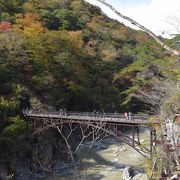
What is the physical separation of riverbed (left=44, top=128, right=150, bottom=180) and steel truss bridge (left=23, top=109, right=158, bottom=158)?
4.04 feet

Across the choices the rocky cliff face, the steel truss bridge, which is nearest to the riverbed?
the rocky cliff face

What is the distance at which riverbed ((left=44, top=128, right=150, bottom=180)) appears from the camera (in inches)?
999

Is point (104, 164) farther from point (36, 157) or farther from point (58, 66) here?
point (58, 66)

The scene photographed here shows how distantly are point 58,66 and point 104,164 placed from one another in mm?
13001

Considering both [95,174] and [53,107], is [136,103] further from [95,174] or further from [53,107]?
[95,174]

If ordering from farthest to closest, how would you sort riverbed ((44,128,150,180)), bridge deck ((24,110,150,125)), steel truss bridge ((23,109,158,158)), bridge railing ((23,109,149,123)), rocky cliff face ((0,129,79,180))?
rocky cliff face ((0,129,79,180)) < riverbed ((44,128,150,180)) < bridge railing ((23,109,149,123)) < steel truss bridge ((23,109,158,158)) < bridge deck ((24,110,150,125))

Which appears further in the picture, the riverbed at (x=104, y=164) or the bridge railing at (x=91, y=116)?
the riverbed at (x=104, y=164)

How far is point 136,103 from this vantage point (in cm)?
4638

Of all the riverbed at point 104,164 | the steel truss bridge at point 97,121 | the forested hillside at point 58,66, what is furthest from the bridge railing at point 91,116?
the riverbed at point 104,164

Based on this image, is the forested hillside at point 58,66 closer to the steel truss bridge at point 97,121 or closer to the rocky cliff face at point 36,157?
the rocky cliff face at point 36,157

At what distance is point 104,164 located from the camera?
28109mm

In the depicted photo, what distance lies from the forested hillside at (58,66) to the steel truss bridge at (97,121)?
171 centimetres

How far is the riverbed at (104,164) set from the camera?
83.3 ft

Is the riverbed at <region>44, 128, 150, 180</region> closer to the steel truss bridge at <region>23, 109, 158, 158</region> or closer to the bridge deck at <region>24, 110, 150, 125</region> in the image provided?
the steel truss bridge at <region>23, 109, 158, 158</region>
